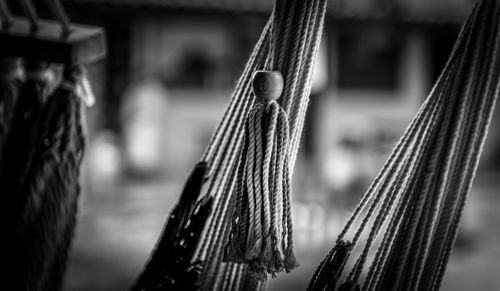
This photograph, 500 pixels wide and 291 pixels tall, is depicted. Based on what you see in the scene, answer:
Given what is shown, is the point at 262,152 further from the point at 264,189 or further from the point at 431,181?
the point at 431,181

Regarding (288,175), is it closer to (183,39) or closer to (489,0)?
(489,0)

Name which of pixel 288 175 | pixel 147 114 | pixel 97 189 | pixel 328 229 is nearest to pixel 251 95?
pixel 288 175

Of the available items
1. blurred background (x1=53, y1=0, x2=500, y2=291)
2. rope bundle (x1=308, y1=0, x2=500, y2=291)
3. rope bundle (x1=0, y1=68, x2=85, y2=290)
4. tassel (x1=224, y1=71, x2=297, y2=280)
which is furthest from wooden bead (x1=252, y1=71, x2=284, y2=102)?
blurred background (x1=53, y1=0, x2=500, y2=291)

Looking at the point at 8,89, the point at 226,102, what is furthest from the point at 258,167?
the point at 226,102

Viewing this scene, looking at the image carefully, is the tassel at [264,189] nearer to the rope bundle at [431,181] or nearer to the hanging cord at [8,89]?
the rope bundle at [431,181]

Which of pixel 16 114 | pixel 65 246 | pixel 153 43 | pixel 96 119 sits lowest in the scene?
pixel 65 246
